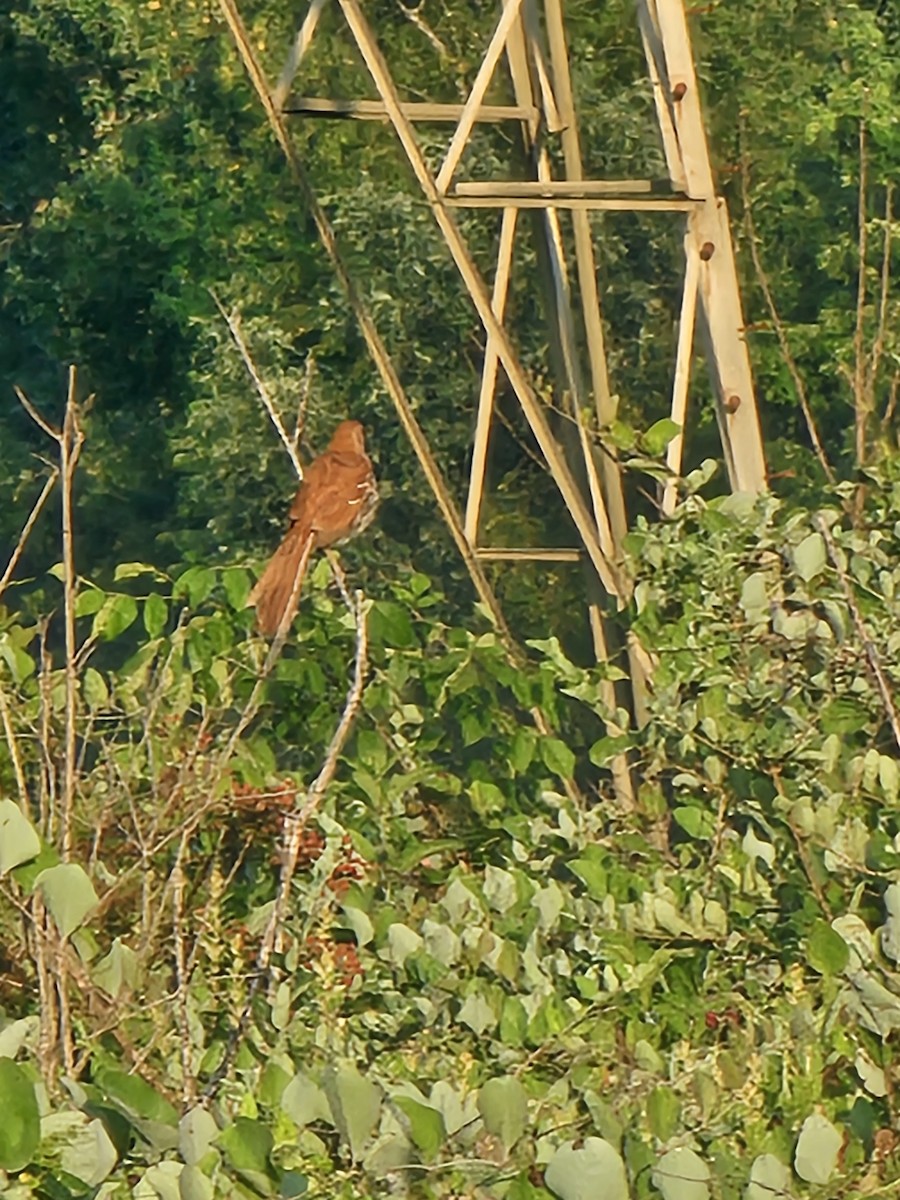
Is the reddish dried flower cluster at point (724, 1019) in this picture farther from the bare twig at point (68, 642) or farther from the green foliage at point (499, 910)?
the bare twig at point (68, 642)

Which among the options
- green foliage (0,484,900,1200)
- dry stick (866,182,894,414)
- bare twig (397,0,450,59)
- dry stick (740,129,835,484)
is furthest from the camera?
bare twig (397,0,450,59)

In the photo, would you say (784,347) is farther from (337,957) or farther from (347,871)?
(337,957)

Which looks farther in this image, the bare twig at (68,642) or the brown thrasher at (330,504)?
the brown thrasher at (330,504)

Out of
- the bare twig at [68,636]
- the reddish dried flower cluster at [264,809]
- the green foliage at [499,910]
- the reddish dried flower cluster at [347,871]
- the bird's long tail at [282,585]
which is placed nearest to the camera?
the green foliage at [499,910]

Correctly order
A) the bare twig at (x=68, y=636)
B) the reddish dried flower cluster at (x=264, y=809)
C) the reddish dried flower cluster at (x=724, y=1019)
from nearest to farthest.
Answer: the bare twig at (x=68, y=636)
the reddish dried flower cluster at (x=724, y=1019)
the reddish dried flower cluster at (x=264, y=809)

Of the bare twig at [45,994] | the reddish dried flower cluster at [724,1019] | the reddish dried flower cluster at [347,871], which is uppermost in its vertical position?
the bare twig at [45,994]

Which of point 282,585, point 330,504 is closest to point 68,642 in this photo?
point 282,585

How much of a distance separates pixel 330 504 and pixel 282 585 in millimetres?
1351

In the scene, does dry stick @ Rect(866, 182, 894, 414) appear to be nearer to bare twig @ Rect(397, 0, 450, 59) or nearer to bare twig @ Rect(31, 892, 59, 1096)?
bare twig @ Rect(31, 892, 59, 1096)

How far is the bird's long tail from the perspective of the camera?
337cm

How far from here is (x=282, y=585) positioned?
4324mm

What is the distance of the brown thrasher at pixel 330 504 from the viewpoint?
5.06 m

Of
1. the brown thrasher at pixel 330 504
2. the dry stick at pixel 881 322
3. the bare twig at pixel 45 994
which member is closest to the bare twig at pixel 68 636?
the bare twig at pixel 45 994

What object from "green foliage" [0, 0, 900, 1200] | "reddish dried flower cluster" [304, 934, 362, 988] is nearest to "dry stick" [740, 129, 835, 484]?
"green foliage" [0, 0, 900, 1200]
